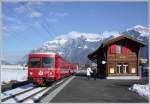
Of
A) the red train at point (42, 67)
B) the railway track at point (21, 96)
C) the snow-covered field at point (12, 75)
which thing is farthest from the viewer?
the snow-covered field at point (12, 75)

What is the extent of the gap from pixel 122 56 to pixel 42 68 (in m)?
19.2

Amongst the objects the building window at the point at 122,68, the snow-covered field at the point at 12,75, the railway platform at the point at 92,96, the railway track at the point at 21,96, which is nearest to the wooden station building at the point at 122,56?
the building window at the point at 122,68

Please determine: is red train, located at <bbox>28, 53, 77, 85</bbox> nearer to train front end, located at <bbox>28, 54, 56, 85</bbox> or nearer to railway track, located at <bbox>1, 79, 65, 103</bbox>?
train front end, located at <bbox>28, 54, 56, 85</bbox>

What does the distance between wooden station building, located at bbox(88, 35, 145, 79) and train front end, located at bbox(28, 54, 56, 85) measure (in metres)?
16.7

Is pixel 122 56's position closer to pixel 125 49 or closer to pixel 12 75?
pixel 125 49

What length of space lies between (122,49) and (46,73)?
1943cm

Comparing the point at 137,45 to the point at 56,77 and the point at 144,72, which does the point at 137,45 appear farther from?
the point at 56,77

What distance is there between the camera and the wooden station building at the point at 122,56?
4306 centimetres

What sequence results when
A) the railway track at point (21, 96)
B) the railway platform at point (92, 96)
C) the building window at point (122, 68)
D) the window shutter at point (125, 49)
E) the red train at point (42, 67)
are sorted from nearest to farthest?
the railway platform at point (92, 96), the railway track at point (21, 96), the red train at point (42, 67), the building window at point (122, 68), the window shutter at point (125, 49)

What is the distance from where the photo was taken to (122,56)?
44062mm

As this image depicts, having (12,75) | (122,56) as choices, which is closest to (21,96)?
(12,75)

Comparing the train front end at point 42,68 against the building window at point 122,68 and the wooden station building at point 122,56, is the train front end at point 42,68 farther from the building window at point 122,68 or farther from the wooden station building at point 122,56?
the building window at point 122,68

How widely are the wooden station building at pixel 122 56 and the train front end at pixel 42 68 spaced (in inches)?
659

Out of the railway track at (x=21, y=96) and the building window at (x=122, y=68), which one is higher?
the building window at (x=122, y=68)
